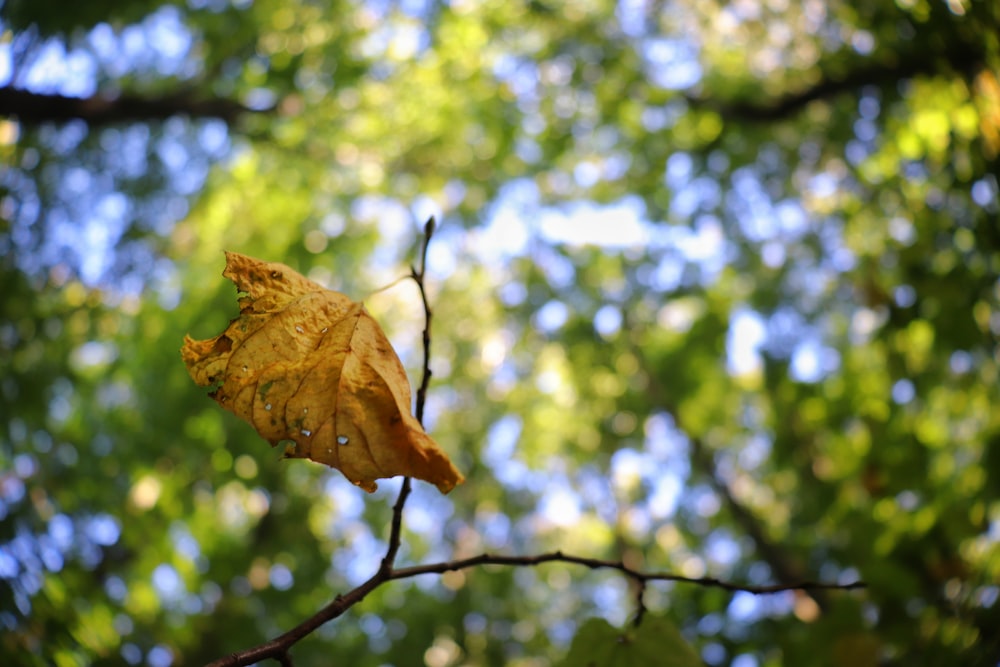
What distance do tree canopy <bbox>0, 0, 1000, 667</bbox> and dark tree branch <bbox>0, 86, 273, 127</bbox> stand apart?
0.6 inches

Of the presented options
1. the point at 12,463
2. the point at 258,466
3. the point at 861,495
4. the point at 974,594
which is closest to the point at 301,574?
the point at 258,466

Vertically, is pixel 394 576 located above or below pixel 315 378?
below

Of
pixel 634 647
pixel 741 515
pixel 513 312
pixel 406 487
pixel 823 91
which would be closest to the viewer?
pixel 406 487

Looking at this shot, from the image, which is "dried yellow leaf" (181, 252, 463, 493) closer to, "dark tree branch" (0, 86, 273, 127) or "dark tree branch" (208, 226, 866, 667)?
"dark tree branch" (208, 226, 866, 667)

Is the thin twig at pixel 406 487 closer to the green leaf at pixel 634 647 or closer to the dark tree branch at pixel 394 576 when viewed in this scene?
the dark tree branch at pixel 394 576

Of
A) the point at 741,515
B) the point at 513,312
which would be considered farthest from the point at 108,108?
the point at 741,515

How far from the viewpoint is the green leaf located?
86 centimetres

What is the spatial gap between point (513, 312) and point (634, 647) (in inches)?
125

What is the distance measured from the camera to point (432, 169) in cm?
422

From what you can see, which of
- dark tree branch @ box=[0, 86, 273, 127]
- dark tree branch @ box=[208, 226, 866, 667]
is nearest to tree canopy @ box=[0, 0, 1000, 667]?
dark tree branch @ box=[0, 86, 273, 127]

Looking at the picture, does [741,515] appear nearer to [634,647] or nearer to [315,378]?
[634,647]

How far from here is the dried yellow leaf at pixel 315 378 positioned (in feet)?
1.95

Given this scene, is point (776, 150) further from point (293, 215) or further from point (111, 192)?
point (111, 192)

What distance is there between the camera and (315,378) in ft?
2.18
